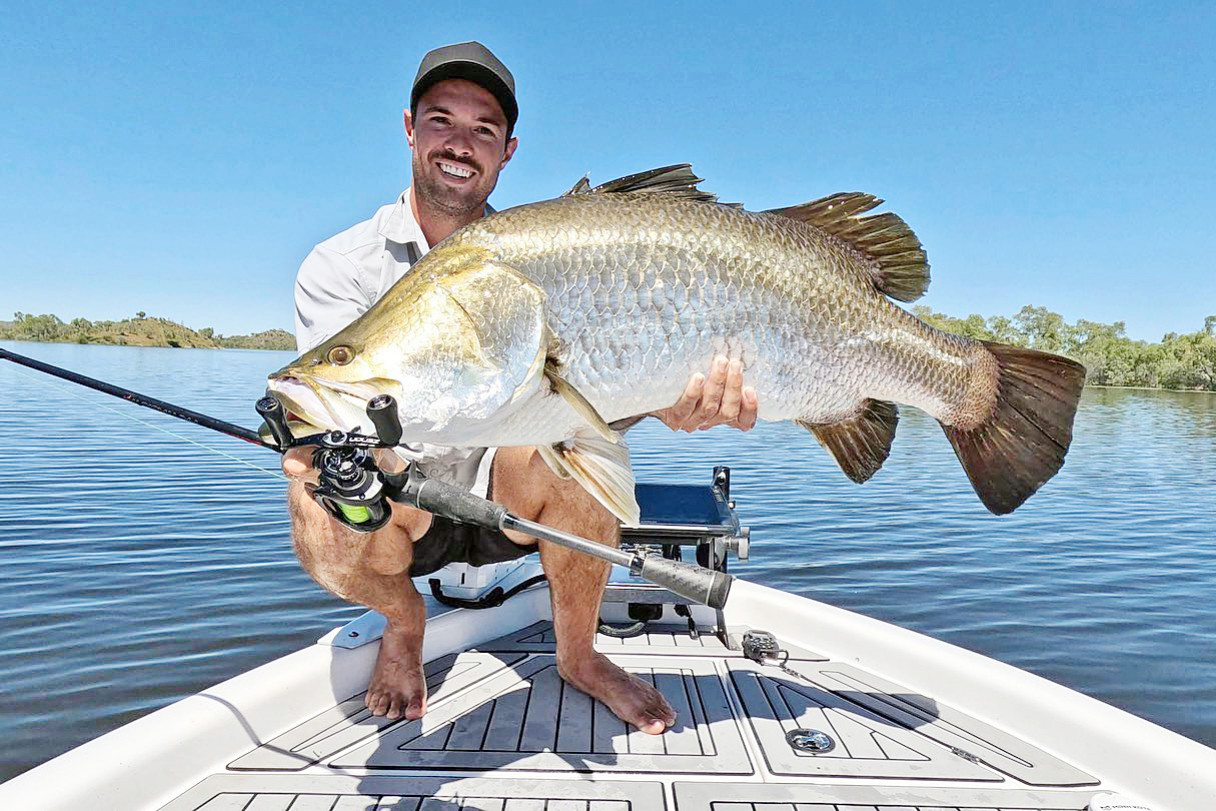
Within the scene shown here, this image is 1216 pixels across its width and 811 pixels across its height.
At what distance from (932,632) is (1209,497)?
10.6 m

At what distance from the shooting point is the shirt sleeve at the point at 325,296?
325cm

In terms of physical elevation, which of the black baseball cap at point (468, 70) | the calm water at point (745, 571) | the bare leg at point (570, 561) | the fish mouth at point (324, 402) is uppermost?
the black baseball cap at point (468, 70)

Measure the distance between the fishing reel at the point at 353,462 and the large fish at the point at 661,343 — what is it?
8cm

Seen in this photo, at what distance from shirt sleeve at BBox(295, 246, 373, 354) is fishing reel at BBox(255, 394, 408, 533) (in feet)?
3.59

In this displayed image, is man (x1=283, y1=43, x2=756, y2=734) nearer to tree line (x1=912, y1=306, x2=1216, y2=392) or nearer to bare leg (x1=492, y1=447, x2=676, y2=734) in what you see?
bare leg (x1=492, y1=447, x2=676, y2=734)

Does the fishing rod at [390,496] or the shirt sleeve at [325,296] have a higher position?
the shirt sleeve at [325,296]

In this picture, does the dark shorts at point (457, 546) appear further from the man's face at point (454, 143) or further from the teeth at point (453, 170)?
the teeth at point (453, 170)

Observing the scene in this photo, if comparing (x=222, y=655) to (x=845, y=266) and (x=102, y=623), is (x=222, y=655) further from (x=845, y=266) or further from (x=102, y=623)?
(x=845, y=266)

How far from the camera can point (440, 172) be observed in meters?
3.60

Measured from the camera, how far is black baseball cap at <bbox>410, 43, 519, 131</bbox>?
11.5 feet

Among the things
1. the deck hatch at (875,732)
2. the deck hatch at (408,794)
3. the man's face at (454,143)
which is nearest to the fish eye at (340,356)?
the deck hatch at (408,794)

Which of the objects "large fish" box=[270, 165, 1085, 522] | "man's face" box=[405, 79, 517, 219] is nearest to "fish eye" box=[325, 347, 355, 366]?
"large fish" box=[270, 165, 1085, 522]

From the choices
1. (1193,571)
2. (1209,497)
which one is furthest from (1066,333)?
(1193,571)

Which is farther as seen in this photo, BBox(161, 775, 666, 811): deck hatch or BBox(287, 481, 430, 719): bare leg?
BBox(287, 481, 430, 719): bare leg
